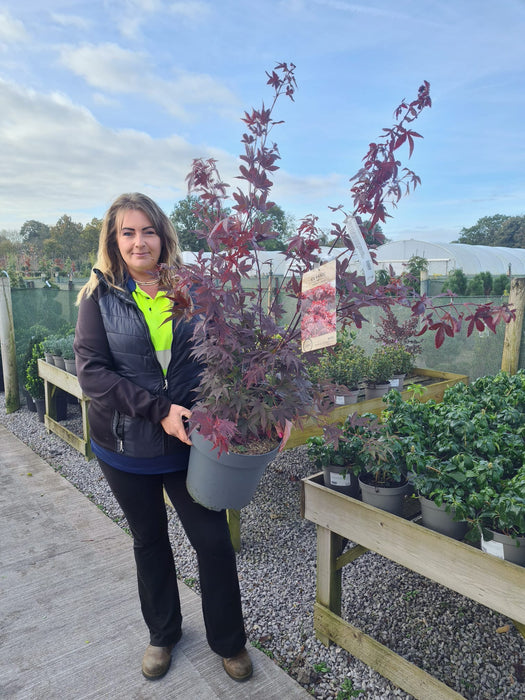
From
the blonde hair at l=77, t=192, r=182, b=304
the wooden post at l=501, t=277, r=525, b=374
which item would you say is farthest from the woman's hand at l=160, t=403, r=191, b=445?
the wooden post at l=501, t=277, r=525, b=374

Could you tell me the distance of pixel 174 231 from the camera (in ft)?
5.75

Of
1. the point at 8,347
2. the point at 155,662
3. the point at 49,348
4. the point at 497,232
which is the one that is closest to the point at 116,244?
the point at 155,662

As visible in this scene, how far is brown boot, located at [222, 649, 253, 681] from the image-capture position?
5.71ft

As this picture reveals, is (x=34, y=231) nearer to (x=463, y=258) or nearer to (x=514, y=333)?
(x=463, y=258)

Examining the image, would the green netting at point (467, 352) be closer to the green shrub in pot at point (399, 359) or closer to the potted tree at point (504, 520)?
the green shrub in pot at point (399, 359)

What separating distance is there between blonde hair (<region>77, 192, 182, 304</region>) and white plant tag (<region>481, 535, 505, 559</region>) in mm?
1354

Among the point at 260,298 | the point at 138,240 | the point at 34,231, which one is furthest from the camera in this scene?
the point at 34,231

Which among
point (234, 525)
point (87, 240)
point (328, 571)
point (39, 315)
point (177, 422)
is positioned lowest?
point (234, 525)

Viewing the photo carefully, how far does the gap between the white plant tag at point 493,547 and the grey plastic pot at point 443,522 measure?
123 millimetres

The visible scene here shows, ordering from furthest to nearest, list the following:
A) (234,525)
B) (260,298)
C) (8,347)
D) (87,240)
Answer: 1. (87,240)
2. (8,347)
3. (234,525)
4. (260,298)

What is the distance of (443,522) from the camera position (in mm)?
1667

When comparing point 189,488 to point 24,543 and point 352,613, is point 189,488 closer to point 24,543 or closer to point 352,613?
point 352,613

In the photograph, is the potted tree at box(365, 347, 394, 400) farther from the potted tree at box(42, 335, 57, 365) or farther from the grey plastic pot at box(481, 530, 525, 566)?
the potted tree at box(42, 335, 57, 365)

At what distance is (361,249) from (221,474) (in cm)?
79
